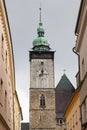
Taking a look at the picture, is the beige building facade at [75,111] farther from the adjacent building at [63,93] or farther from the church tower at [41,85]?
the adjacent building at [63,93]

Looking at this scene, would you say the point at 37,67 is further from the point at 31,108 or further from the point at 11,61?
the point at 11,61

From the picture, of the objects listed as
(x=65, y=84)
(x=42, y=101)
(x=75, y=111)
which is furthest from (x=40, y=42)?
(x=75, y=111)

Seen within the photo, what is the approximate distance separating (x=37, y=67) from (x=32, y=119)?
458 inches

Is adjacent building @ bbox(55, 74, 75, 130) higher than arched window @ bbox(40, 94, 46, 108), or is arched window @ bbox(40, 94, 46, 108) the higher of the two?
adjacent building @ bbox(55, 74, 75, 130)

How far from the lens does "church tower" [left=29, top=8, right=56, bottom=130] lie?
7181 centimetres

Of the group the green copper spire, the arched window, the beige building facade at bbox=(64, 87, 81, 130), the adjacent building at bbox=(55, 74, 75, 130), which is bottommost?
the beige building facade at bbox=(64, 87, 81, 130)

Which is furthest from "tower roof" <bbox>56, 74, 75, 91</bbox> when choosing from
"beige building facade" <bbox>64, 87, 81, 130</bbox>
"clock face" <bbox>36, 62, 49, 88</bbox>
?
"beige building facade" <bbox>64, 87, 81, 130</bbox>

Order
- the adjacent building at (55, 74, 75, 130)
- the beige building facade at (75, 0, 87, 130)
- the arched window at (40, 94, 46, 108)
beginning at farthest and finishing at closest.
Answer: the adjacent building at (55, 74, 75, 130) < the arched window at (40, 94, 46, 108) < the beige building facade at (75, 0, 87, 130)

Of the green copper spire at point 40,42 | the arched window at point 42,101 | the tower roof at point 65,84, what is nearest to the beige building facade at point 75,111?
the arched window at point 42,101

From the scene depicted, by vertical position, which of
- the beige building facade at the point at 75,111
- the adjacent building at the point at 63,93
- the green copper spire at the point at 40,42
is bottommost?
the beige building facade at the point at 75,111

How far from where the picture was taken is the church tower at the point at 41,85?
7181cm

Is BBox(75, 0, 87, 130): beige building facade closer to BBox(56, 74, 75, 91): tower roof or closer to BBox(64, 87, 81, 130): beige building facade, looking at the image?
BBox(64, 87, 81, 130): beige building facade

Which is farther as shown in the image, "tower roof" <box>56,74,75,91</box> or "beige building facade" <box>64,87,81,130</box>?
"tower roof" <box>56,74,75,91</box>

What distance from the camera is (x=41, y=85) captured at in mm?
76688
